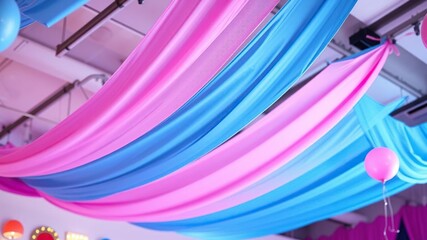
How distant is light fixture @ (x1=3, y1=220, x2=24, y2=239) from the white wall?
0.09 metres

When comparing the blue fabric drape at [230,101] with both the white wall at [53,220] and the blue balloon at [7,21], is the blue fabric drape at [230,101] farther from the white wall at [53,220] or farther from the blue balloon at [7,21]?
the white wall at [53,220]

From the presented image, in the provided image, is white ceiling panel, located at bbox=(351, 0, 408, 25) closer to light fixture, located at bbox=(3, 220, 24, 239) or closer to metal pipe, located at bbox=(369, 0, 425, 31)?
metal pipe, located at bbox=(369, 0, 425, 31)

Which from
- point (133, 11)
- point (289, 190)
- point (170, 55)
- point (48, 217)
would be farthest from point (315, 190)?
point (48, 217)

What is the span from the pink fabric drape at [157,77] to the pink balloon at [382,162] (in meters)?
1.36

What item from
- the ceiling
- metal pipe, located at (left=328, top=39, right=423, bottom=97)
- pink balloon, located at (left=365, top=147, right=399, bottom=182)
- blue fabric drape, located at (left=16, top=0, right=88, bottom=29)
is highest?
the ceiling

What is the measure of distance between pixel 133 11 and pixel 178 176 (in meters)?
1.19

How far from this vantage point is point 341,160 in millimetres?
4285

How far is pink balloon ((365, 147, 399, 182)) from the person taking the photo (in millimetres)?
3800

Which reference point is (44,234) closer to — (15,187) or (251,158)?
(15,187)

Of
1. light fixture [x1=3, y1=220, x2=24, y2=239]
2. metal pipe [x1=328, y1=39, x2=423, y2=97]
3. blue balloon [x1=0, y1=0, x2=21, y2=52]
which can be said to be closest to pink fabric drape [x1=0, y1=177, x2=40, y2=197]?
light fixture [x1=3, y1=220, x2=24, y2=239]

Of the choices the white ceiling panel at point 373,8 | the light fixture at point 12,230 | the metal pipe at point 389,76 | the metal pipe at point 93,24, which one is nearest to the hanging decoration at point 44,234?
the light fixture at point 12,230

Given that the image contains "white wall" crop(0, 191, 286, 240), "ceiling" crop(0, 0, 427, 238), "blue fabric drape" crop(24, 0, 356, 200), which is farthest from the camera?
"white wall" crop(0, 191, 286, 240)

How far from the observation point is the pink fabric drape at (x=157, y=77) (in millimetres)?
2645

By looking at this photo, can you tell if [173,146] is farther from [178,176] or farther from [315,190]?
[315,190]
